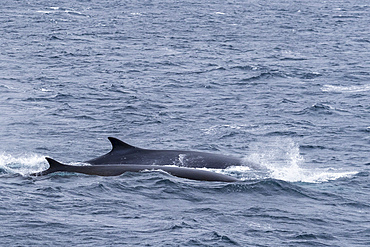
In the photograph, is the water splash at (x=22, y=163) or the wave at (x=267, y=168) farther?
the water splash at (x=22, y=163)

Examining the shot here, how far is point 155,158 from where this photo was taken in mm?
27906

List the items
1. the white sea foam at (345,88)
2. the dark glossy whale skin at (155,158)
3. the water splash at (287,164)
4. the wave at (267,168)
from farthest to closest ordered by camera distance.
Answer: the white sea foam at (345,88), the dark glossy whale skin at (155,158), the water splash at (287,164), the wave at (267,168)

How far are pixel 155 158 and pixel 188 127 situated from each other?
849 cm

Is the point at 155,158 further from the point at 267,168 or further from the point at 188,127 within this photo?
the point at 188,127

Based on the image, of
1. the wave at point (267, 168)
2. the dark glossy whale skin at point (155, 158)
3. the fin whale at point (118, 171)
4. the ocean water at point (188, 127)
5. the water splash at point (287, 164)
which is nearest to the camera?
the ocean water at point (188, 127)

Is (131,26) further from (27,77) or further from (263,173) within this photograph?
(263,173)

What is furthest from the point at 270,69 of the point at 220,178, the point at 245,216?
the point at 245,216

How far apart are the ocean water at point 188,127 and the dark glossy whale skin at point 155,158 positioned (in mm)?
838

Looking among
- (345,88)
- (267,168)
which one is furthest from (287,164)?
(345,88)

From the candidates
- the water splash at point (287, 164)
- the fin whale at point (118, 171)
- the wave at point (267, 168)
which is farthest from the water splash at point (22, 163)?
the water splash at point (287, 164)

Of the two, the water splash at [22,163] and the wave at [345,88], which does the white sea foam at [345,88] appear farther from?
the water splash at [22,163]

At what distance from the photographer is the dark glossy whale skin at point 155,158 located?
90.8 ft

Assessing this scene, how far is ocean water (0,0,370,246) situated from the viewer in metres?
21.0

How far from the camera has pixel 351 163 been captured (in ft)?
→ 98.5
